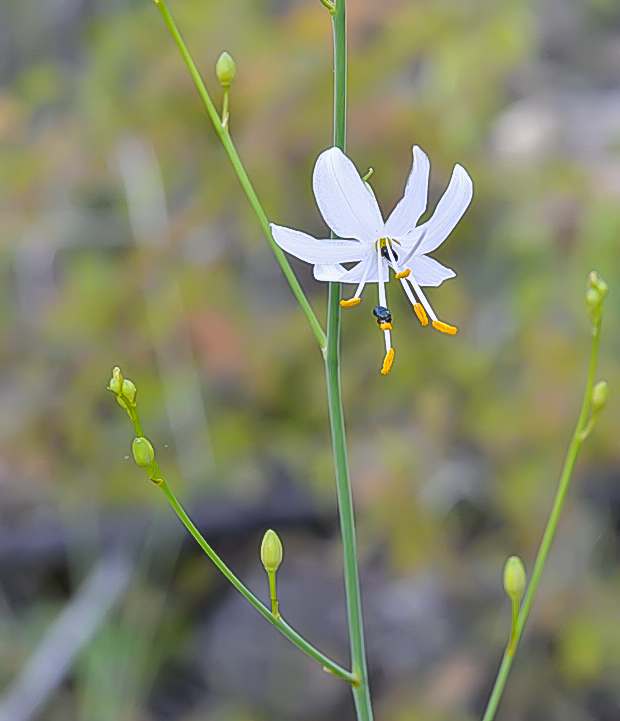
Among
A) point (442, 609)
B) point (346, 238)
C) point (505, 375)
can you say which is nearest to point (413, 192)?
point (346, 238)

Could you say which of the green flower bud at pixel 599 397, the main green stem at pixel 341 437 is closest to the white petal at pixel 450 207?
the main green stem at pixel 341 437

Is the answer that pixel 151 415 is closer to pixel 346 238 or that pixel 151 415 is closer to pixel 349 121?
pixel 349 121

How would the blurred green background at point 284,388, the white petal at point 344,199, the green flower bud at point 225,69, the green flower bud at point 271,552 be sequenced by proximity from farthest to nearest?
the blurred green background at point 284,388
the green flower bud at point 225,69
the green flower bud at point 271,552
the white petal at point 344,199

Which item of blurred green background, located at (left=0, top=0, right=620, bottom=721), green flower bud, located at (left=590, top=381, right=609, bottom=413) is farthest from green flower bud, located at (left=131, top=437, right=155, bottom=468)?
blurred green background, located at (left=0, top=0, right=620, bottom=721)

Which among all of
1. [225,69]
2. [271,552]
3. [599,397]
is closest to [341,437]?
[271,552]

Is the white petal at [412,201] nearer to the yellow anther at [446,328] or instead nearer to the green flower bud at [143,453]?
the yellow anther at [446,328]
